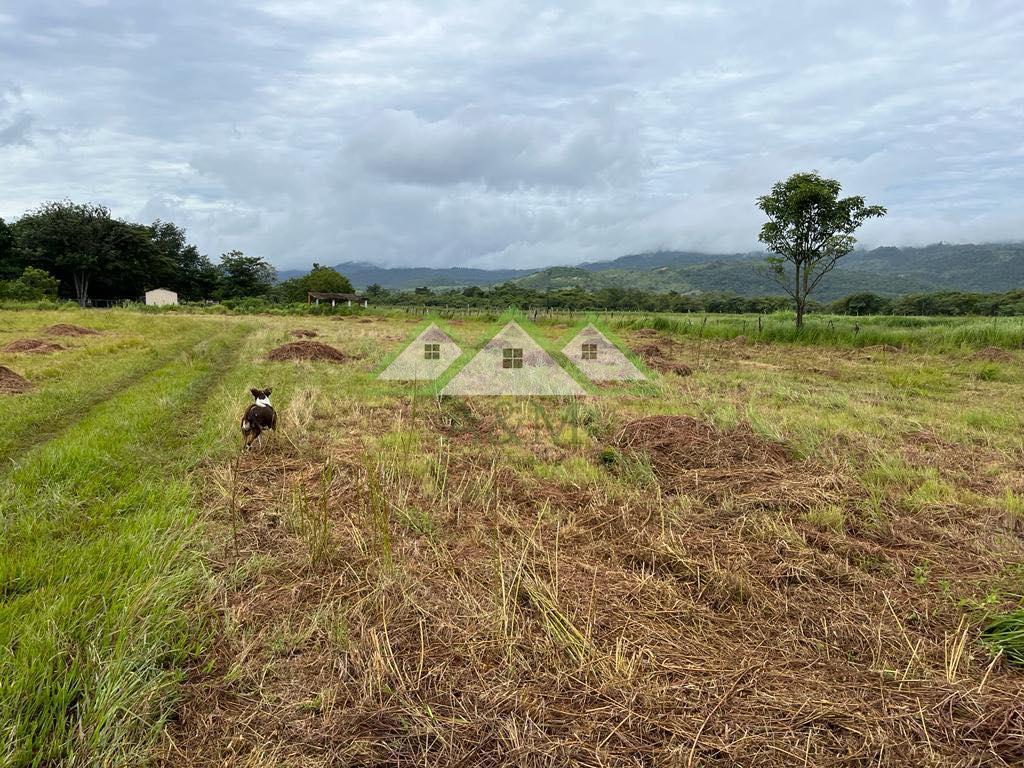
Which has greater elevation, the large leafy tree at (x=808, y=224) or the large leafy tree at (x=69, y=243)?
the large leafy tree at (x=69, y=243)

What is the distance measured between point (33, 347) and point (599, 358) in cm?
1498

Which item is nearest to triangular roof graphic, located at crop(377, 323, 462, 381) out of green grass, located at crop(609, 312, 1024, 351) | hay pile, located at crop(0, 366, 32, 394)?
hay pile, located at crop(0, 366, 32, 394)

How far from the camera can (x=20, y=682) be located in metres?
2.23

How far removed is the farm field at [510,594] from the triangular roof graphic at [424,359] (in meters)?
4.60

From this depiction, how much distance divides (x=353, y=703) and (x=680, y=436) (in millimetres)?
5017

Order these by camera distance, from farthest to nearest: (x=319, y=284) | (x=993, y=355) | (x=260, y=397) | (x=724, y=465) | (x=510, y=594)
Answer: (x=319, y=284)
(x=993, y=355)
(x=260, y=397)
(x=724, y=465)
(x=510, y=594)

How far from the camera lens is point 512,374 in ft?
39.9

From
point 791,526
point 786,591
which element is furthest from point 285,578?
point 791,526

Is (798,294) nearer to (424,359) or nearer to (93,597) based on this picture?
(424,359)

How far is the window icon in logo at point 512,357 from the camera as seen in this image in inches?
540

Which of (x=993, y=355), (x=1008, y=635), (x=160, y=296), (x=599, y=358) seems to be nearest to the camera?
(x=1008, y=635)

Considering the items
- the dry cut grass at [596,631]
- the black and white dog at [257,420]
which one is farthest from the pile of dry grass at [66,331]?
the dry cut grass at [596,631]

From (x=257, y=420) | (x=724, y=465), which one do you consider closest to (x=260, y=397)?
(x=257, y=420)

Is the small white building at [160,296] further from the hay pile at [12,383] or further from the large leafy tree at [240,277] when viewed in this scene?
the hay pile at [12,383]
